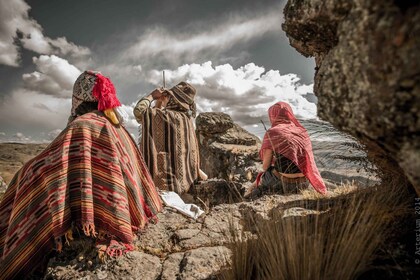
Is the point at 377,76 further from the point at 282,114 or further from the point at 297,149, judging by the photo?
the point at 282,114

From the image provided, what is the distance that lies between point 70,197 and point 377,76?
227cm

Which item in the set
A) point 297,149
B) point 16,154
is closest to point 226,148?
point 297,149

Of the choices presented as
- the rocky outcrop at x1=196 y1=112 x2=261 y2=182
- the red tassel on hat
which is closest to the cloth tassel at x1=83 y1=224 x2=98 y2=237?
the red tassel on hat

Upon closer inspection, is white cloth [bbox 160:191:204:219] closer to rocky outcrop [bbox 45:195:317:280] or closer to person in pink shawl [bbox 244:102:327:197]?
rocky outcrop [bbox 45:195:317:280]

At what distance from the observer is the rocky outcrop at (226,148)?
9.37m

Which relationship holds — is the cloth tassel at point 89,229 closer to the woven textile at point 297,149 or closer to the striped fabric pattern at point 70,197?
the striped fabric pattern at point 70,197

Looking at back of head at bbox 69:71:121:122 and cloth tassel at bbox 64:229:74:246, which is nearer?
cloth tassel at bbox 64:229:74:246

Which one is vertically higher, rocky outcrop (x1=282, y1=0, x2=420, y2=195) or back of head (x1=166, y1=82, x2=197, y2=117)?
back of head (x1=166, y1=82, x2=197, y2=117)

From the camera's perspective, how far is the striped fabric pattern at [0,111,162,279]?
1947mm

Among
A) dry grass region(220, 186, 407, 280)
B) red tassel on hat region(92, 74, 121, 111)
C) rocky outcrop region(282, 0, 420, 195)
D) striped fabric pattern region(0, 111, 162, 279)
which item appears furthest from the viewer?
red tassel on hat region(92, 74, 121, 111)

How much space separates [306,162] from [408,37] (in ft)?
10.8

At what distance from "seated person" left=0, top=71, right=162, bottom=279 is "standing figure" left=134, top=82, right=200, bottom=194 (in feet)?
6.22

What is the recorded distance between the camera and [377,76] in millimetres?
869

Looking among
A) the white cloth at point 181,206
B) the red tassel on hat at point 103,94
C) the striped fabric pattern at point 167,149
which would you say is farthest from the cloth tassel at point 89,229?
the striped fabric pattern at point 167,149
